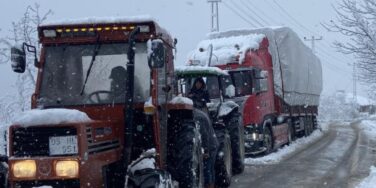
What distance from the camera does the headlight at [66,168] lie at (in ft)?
19.3

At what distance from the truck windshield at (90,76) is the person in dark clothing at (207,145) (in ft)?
7.63

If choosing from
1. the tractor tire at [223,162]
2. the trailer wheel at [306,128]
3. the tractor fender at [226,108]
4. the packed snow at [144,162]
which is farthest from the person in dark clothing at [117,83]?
the trailer wheel at [306,128]

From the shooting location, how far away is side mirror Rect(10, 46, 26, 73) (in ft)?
22.5

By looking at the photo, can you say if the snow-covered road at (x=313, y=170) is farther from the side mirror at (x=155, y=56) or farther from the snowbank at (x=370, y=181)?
the side mirror at (x=155, y=56)

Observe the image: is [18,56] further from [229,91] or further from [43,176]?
[229,91]

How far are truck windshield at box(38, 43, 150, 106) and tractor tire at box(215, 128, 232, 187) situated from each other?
12.6 ft

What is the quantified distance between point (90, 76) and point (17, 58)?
870 mm

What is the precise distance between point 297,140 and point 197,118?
14.8 m

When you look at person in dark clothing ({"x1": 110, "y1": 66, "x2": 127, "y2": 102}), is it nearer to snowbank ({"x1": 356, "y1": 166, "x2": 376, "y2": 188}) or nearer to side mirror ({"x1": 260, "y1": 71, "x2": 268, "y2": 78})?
snowbank ({"x1": 356, "y1": 166, "x2": 376, "y2": 188})

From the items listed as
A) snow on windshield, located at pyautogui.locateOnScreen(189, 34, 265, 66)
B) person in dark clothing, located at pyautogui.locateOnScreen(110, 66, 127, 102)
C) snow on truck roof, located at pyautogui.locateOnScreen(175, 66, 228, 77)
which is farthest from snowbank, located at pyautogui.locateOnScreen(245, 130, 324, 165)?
person in dark clothing, located at pyautogui.locateOnScreen(110, 66, 127, 102)

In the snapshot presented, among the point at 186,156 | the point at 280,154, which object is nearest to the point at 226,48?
the point at 280,154

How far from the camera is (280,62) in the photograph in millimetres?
19203

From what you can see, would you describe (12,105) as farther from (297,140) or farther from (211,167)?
(211,167)

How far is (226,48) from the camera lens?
17.2m
